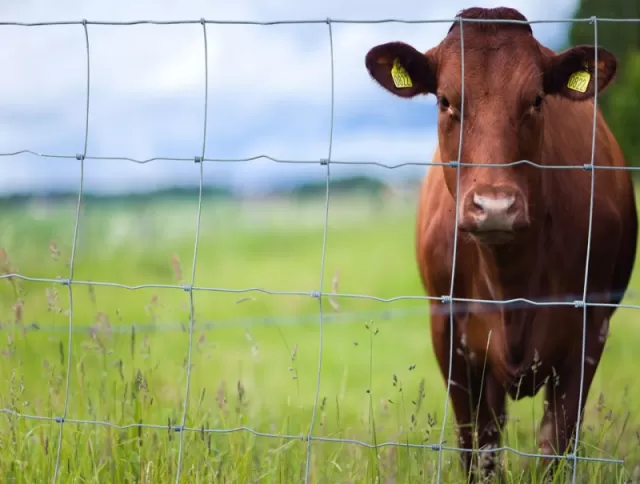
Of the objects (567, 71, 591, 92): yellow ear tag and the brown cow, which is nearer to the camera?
the brown cow

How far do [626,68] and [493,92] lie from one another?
30.7 m

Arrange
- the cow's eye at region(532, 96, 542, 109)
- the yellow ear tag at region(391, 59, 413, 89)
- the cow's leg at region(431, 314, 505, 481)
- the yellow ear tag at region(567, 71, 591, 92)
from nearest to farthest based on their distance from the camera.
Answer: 1. the cow's eye at region(532, 96, 542, 109)
2. the yellow ear tag at region(567, 71, 591, 92)
3. the yellow ear tag at region(391, 59, 413, 89)
4. the cow's leg at region(431, 314, 505, 481)

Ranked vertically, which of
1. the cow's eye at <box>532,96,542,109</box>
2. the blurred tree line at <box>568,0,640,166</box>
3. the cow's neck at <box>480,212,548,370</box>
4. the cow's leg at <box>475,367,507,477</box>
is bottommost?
the cow's leg at <box>475,367,507,477</box>

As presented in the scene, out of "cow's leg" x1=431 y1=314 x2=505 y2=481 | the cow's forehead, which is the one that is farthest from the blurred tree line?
the cow's forehead

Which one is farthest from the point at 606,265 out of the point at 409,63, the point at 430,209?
the point at 409,63

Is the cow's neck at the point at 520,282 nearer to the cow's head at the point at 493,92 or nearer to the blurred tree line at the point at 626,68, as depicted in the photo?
the cow's head at the point at 493,92

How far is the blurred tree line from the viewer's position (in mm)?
30831

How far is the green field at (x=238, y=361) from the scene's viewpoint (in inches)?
126

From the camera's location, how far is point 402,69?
3.71m

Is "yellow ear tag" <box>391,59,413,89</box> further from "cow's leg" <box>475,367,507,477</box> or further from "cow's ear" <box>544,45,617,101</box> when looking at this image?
"cow's leg" <box>475,367,507,477</box>

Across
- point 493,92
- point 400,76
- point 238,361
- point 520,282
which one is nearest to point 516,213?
point 493,92

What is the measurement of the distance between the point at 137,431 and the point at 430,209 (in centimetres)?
173

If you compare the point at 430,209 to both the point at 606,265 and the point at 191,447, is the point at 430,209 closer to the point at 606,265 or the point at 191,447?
the point at 606,265

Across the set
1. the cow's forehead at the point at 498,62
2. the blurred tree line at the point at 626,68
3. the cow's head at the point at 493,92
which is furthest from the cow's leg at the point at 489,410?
the blurred tree line at the point at 626,68
